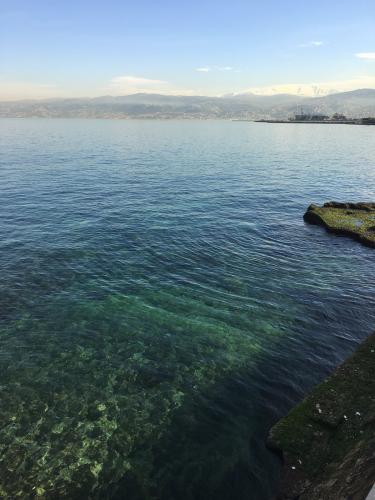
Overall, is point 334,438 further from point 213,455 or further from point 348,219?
point 348,219

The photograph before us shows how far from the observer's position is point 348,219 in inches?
1781

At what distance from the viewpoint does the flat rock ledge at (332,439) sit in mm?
11164

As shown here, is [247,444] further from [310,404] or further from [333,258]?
[333,258]

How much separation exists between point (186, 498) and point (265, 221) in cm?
3897

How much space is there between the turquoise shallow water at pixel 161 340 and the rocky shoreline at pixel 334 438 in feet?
3.15

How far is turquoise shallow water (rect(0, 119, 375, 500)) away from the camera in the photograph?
14.4 metres

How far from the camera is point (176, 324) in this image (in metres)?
24.0

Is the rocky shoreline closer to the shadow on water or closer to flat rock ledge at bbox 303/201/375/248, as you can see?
the shadow on water

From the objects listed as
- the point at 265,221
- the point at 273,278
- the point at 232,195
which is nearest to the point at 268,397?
the point at 273,278

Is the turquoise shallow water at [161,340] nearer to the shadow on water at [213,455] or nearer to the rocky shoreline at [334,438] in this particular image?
the shadow on water at [213,455]

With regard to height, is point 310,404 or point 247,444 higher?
point 310,404

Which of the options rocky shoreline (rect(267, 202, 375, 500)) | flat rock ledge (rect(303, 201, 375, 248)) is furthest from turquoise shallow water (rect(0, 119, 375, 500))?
flat rock ledge (rect(303, 201, 375, 248))

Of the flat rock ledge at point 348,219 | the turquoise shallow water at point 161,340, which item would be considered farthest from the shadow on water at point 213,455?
the flat rock ledge at point 348,219

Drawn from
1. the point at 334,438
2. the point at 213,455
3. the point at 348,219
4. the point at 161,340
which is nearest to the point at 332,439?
the point at 334,438
